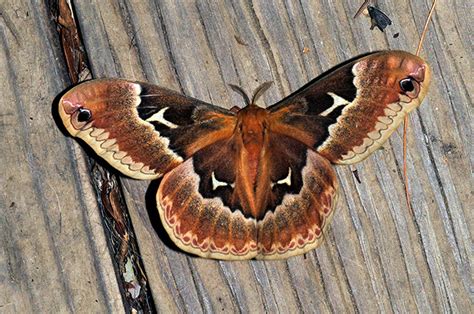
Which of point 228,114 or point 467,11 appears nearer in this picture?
point 228,114

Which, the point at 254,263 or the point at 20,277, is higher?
the point at 254,263

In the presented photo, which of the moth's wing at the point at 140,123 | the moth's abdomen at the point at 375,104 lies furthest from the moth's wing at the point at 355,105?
the moth's wing at the point at 140,123

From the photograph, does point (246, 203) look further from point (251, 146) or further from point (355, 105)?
point (355, 105)

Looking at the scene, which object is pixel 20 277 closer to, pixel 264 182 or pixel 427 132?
pixel 264 182

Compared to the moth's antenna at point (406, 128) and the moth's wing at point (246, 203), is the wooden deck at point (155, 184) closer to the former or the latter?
the moth's antenna at point (406, 128)

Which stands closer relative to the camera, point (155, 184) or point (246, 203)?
point (246, 203)

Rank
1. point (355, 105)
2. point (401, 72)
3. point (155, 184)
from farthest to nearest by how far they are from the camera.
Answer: point (155, 184)
point (355, 105)
point (401, 72)

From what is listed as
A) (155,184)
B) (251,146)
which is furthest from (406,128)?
(155,184)

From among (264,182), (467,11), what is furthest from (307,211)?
(467,11)
